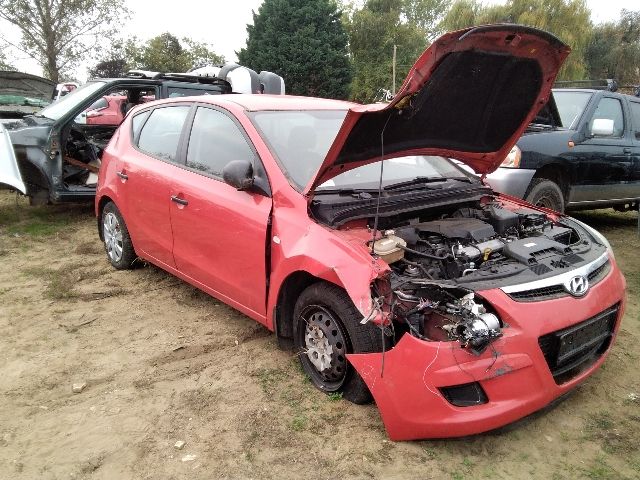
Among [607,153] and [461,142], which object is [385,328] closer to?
[461,142]

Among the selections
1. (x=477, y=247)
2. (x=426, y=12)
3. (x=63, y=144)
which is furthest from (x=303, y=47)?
(x=426, y=12)

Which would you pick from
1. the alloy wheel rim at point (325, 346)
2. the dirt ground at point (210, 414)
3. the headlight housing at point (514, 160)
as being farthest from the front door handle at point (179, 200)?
the headlight housing at point (514, 160)

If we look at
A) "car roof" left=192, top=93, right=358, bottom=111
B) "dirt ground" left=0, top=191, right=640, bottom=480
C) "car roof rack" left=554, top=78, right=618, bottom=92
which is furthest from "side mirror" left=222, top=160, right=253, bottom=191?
"car roof rack" left=554, top=78, right=618, bottom=92

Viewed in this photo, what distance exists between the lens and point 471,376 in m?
2.42

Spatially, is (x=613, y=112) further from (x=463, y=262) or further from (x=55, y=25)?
(x=55, y=25)

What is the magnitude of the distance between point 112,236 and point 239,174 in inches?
99.3

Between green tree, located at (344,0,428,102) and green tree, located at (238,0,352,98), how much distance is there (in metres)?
6.24

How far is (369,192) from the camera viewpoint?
11.0 feet

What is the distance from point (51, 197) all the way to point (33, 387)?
160 inches

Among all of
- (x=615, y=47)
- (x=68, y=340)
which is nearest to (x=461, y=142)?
(x=68, y=340)

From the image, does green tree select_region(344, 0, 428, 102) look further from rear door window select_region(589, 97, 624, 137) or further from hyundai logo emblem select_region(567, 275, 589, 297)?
hyundai logo emblem select_region(567, 275, 589, 297)

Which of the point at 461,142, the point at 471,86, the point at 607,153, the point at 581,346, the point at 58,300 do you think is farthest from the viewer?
the point at 607,153

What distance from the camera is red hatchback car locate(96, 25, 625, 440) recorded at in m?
2.50

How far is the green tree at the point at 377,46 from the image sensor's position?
32.1 metres
